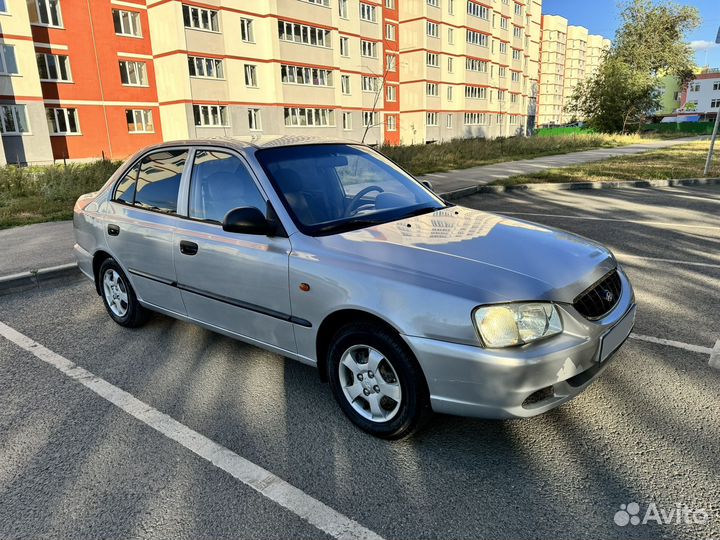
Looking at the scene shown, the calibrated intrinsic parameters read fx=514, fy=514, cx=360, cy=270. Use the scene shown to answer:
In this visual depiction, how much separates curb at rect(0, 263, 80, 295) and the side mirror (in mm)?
4341

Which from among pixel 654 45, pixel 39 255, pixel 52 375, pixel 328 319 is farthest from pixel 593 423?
pixel 654 45

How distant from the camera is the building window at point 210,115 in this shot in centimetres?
3350

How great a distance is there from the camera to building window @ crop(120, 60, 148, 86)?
33.1 metres

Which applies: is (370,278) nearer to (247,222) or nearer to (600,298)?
(247,222)

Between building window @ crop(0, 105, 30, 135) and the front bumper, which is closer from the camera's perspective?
the front bumper

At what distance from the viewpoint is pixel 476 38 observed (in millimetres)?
56594

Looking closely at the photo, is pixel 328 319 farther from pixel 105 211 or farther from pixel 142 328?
pixel 105 211

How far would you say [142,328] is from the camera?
15.8 ft

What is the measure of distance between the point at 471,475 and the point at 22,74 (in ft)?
111

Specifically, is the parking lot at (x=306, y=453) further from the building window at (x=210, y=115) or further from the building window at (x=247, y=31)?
the building window at (x=247, y=31)

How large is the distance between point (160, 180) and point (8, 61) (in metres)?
30.9

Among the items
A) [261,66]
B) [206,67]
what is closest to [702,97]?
[261,66]

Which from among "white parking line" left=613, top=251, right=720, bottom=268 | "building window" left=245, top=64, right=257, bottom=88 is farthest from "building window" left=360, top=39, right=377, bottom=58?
"white parking line" left=613, top=251, right=720, bottom=268

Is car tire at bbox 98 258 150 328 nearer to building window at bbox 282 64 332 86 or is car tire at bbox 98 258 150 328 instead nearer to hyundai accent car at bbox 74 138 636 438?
hyundai accent car at bbox 74 138 636 438
